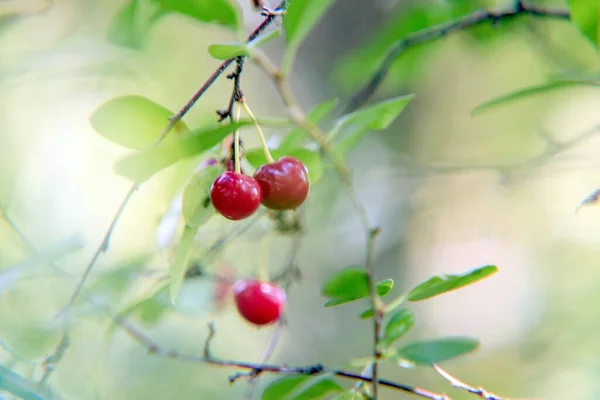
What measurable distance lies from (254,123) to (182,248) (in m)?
0.14

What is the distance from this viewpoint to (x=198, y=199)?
1.82ft

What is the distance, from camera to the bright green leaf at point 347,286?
1.76ft

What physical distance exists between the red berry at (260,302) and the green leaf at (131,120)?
0.44m

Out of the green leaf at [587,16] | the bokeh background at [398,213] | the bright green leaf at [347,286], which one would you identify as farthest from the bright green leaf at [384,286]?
the bokeh background at [398,213]

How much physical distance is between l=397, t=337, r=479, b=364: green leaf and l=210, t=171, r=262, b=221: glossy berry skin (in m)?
0.24

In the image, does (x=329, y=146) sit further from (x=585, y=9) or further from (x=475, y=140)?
(x=475, y=140)

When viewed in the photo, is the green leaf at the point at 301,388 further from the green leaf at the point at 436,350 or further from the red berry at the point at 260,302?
the red berry at the point at 260,302

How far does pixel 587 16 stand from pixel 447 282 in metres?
0.36

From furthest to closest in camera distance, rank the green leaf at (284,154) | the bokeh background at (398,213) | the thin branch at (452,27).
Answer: the bokeh background at (398,213) < the thin branch at (452,27) < the green leaf at (284,154)

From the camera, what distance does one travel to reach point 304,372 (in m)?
0.62

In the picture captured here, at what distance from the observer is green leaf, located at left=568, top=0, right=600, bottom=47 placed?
2.06 feet

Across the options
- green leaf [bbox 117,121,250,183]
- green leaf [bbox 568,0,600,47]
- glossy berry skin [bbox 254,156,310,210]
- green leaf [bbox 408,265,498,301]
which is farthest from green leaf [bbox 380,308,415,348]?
green leaf [bbox 568,0,600,47]

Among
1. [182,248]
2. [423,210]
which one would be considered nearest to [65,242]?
[182,248]

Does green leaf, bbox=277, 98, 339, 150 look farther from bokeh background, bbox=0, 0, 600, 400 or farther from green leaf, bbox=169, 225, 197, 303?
bokeh background, bbox=0, 0, 600, 400
